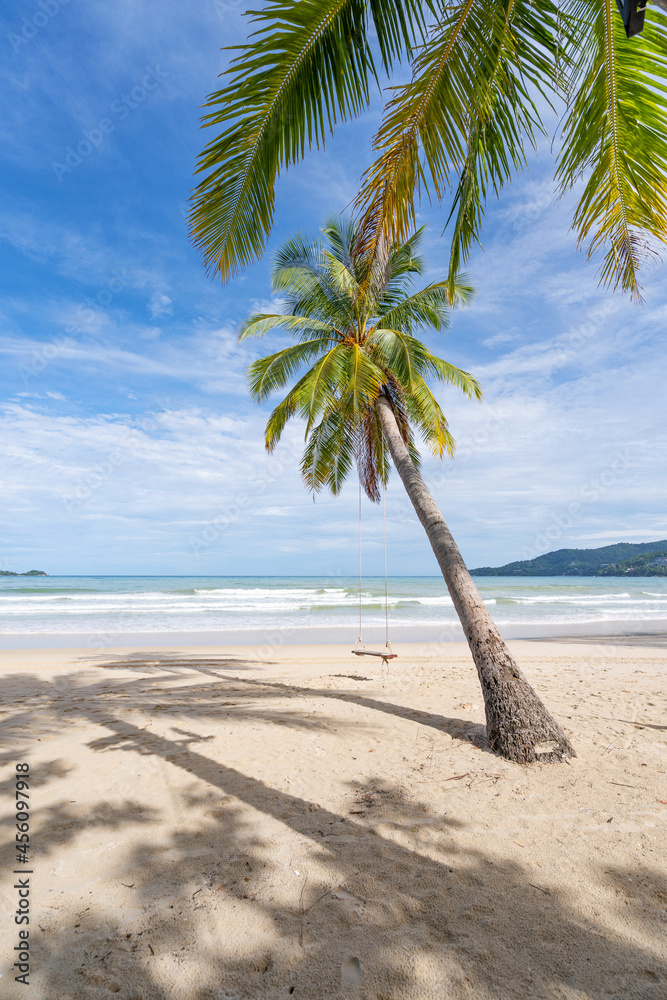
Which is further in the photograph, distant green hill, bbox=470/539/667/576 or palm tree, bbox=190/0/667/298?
distant green hill, bbox=470/539/667/576

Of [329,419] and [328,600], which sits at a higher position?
[329,419]

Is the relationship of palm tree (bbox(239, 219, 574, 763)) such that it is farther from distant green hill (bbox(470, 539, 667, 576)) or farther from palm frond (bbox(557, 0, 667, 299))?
distant green hill (bbox(470, 539, 667, 576))

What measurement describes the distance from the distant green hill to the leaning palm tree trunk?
237ft

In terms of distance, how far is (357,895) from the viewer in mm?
2539

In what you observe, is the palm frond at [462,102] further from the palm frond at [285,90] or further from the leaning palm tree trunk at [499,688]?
the leaning palm tree trunk at [499,688]

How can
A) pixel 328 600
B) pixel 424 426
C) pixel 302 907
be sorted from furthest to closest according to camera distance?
pixel 328 600 → pixel 424 426 → pixel 302 907

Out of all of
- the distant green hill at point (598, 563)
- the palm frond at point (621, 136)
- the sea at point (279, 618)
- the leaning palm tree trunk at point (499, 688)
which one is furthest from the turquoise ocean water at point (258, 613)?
the distant green hill at point (598, 563)

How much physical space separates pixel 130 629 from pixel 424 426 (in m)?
13.2

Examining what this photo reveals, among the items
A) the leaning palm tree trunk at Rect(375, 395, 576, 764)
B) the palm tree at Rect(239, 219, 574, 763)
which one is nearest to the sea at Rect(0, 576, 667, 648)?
the palm tree at Rect(239, 219, 574, 763)

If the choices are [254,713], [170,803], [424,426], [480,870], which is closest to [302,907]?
[480,870]

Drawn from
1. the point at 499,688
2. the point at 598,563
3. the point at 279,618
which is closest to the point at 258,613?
the point at 279,618

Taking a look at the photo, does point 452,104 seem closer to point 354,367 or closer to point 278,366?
point 354,367

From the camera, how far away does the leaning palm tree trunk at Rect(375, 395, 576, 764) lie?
4.16m

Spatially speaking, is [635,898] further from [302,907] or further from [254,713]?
[254,713]
